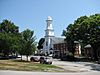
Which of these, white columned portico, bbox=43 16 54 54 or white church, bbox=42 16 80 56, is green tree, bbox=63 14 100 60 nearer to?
white church, bbox=42 16 80 56

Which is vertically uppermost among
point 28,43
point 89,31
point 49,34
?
point 49,34

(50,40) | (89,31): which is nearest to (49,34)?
(50,40)

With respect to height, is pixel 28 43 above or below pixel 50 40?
below

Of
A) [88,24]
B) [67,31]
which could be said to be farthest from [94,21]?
[67,31]

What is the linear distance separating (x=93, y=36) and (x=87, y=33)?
2.08 metres

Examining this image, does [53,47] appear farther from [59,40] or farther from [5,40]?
[5,40]

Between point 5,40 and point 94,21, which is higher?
point 94,21

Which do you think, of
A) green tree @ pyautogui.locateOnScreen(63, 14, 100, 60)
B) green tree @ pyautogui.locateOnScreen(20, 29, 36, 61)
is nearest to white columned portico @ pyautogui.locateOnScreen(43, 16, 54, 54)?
green tree @ pyautogui.locateOnScreen(63, 14, 100, 60)

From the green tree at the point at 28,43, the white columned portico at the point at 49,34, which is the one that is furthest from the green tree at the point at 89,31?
the white columned portico at the point at 49,34

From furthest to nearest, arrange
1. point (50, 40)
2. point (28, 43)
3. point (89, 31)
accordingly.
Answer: point (50, 40) < point (89, 31) < point (28, 43)

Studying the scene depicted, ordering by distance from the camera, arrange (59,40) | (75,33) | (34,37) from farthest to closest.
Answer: (59,40)
(75,33)
(34,37)

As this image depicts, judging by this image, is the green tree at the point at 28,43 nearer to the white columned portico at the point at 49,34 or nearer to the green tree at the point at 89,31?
the green tree at the point at 89,31

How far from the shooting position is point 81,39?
62.1 meters

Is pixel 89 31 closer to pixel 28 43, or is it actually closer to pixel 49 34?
pixel 28 43
